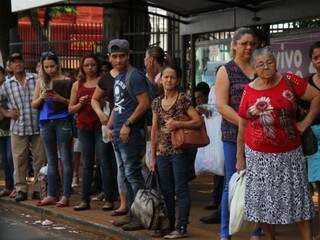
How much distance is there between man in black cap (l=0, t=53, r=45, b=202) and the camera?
1005 cm

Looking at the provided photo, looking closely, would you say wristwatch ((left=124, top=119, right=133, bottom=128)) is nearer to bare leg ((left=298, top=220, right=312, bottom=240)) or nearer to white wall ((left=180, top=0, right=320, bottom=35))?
bare leg ((left=298, top=220, right=312, bottom=240))

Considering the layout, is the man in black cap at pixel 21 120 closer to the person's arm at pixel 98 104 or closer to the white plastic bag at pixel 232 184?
the person's arm at pixel 98 104

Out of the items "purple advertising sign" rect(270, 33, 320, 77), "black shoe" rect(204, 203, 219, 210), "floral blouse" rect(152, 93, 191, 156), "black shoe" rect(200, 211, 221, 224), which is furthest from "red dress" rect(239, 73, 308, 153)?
"black shoe" rect(204, 203, 219, 210)

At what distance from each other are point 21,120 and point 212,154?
3.16m

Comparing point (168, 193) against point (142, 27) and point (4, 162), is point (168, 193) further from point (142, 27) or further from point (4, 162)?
point (142, 27)

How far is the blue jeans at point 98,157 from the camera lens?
28.8 feet

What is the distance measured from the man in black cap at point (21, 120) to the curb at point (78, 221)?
0.34 metres

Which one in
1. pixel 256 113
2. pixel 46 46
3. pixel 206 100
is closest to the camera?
pixel 256 113

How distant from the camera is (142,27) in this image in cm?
1239

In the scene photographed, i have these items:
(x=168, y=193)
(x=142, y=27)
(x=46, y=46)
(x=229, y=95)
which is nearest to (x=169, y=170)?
(x=168, y=193)

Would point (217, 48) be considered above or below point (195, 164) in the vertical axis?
above

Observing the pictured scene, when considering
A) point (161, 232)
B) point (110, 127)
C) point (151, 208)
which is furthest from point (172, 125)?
point (110, 127)

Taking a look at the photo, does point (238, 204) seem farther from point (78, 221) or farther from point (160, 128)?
point (78, 221)

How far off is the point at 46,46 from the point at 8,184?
421cm
